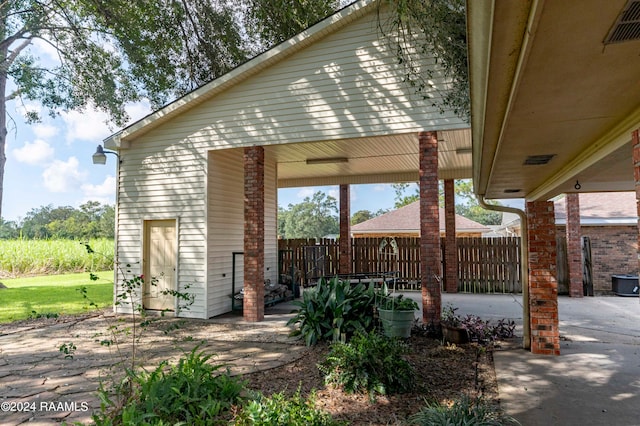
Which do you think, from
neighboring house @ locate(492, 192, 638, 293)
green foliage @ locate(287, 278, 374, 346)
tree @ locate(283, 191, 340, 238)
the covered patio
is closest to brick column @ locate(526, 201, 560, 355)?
the covered patio

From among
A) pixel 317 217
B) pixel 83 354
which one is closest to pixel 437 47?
pixel 83 354

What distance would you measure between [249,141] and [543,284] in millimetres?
5904

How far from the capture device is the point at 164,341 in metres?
6.45

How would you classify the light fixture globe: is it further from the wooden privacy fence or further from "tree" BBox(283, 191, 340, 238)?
"tree" BBox(283, 191, 340, 238)

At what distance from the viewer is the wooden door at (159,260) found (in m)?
8.72

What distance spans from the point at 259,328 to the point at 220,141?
4.00 meters

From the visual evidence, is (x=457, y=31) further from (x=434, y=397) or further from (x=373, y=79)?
(x=434, y=397)

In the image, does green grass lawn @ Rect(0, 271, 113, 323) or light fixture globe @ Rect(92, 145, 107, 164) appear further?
green grass lawn @ Rect(0, 271, 113, 323)

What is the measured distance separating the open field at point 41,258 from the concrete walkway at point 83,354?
36.9 feet

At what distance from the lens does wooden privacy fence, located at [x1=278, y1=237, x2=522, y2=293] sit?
12.0 metres

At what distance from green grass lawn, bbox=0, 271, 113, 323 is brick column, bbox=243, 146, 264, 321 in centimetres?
265

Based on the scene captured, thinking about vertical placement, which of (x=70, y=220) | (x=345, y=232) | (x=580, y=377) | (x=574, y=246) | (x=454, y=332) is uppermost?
(x=70, y=220)

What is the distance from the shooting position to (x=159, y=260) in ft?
29.0

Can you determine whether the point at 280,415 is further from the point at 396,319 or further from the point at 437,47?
the point at 437,47
